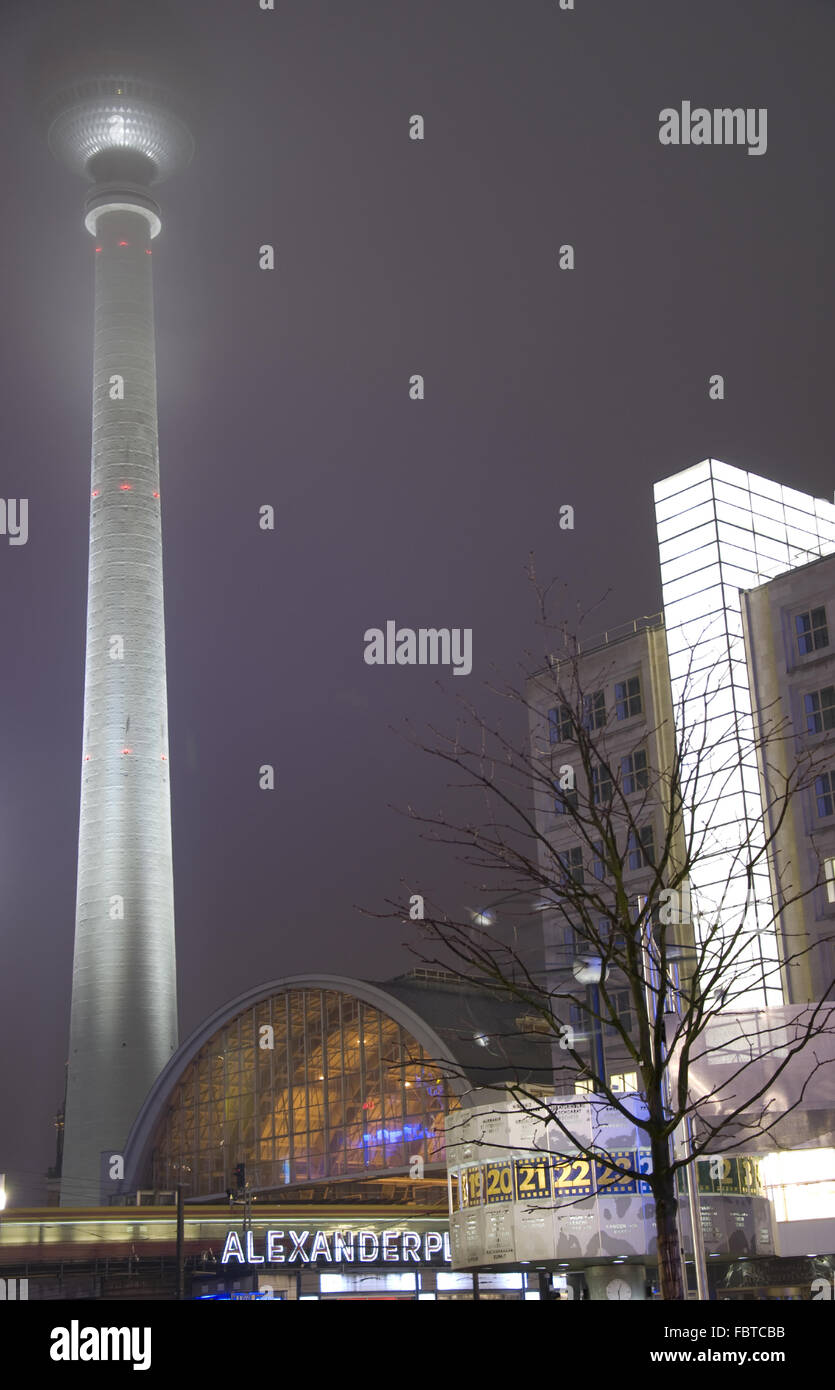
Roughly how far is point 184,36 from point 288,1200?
94309 mm

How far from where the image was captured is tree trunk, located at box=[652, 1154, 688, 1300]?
13.1 metres

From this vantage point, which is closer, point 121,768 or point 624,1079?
point 624,1079

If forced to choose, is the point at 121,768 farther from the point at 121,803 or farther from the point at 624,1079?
the point at 624,1079

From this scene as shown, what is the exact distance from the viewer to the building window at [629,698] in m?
63.9

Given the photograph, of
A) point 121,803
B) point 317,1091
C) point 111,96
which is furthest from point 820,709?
point 111,96

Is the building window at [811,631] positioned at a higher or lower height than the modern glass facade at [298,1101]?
higher

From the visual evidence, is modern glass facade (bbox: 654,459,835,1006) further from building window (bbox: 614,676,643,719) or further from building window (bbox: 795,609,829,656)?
building window (bbox: 614,676,643,719)

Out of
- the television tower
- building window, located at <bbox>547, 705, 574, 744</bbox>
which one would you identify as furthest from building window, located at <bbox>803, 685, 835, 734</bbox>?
the television tower

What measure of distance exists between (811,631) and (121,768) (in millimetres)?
47352

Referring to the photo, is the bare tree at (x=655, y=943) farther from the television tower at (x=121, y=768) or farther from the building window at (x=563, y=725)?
the television tower at (x=121, y=768)

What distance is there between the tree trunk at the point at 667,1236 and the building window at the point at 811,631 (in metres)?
46.3

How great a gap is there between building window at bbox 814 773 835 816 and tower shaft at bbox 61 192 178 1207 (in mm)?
46659

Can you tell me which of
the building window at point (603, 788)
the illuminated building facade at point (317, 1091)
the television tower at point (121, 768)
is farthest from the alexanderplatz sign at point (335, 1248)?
the television tower at point (121, 768)

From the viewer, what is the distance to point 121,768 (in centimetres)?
8931
